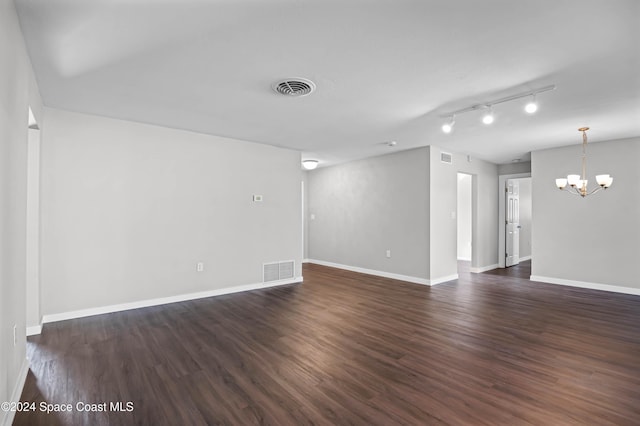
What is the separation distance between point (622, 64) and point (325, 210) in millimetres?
6059

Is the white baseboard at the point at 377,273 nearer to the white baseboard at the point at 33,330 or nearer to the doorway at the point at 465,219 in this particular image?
the doorway at the point at 465,219

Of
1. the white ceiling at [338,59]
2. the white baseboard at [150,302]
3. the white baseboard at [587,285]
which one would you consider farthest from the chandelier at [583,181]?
the white baseboard at [150,302]

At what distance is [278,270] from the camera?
5715 mm

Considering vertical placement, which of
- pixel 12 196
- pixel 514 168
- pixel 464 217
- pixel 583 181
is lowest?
pixel 464 217

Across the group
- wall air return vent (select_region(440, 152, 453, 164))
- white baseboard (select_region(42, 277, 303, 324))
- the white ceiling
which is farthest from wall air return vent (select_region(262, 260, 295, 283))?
wall air return vent (select_region(440, 152, 453, 164))

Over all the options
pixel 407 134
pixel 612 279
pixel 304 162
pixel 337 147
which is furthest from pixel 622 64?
pixel 304 162

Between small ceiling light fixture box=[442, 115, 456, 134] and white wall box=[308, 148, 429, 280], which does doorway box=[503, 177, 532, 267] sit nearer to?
white wall box=[308, 148, 429, 280]

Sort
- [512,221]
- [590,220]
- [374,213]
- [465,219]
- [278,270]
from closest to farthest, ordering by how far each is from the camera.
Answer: [590,220]
[278,270]
[374,213]
[512,221]
[465,219]

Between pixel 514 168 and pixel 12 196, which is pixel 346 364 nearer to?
pixel 12 196

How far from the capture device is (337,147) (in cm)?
578

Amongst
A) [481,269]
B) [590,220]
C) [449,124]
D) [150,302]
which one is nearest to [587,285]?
[590,220]

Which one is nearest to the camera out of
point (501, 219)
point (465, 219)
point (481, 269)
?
point (481, 269)

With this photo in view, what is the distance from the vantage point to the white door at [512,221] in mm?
Result: 7598

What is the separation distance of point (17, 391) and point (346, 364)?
2420 mm
